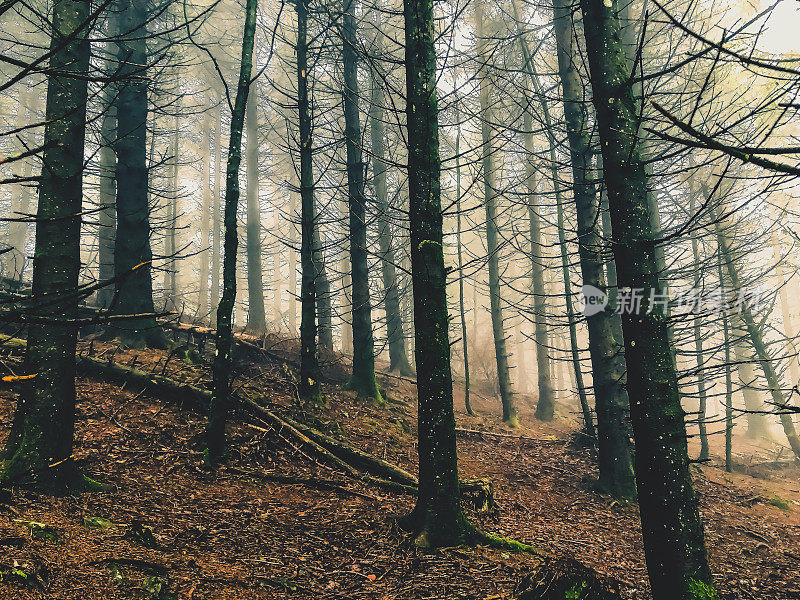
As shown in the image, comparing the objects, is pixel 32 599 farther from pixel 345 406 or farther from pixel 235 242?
pixel 345 406

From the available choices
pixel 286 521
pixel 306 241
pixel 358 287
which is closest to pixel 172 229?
pixel 358 287

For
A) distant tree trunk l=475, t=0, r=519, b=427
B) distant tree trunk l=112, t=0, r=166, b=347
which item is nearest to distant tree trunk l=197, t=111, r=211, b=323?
distant tree trunk l=112, t=0, r=166, b=347

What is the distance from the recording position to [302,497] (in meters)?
4.91

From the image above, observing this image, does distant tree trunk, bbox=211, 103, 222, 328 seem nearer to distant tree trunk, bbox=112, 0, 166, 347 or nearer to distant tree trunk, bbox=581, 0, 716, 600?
distant tree trunk, bbox=112, 0, 166, 347

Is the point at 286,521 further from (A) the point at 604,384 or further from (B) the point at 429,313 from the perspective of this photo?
(A) the point at 604,384

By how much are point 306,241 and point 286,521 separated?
196 inches

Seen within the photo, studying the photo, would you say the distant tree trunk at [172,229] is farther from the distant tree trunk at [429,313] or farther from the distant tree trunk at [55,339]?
the distant tree trunk at [429,313]

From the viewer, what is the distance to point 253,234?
15055 millimetres

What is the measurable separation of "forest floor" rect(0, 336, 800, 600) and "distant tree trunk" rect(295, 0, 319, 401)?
0.43m

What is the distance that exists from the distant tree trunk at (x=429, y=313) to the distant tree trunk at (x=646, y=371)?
60.5 inches

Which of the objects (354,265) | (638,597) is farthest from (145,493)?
(354,265)

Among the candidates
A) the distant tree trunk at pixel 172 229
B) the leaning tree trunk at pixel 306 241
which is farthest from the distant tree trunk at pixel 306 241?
the distant tree trunk at pixel 172 229

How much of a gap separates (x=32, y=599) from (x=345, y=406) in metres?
5.82

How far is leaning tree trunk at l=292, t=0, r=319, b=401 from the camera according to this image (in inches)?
298
